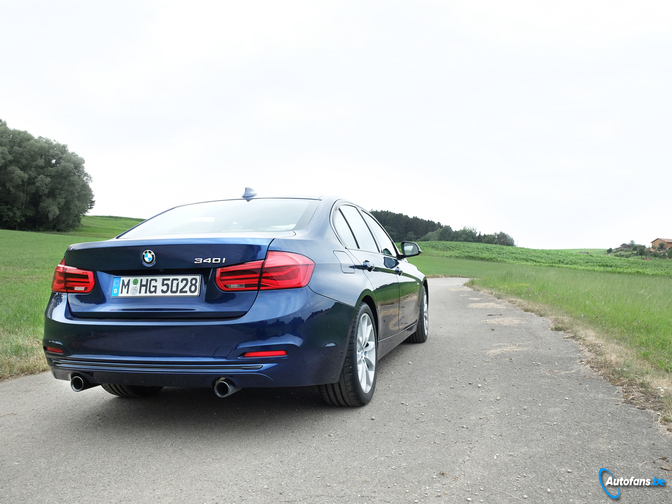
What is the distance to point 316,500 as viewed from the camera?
7.95 ft

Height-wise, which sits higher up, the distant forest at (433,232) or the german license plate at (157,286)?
the distant forest at (433,232)

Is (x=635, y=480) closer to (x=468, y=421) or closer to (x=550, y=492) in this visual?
(x=550, y=492)

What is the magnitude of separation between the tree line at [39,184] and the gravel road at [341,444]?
191ft

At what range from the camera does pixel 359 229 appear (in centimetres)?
487

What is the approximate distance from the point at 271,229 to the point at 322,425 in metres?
1.37

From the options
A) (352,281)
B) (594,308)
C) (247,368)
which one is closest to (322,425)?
(247,368)

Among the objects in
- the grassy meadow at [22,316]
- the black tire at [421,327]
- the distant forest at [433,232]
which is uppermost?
the distant forest at [433,232]

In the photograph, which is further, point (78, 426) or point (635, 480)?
point (78, 426)

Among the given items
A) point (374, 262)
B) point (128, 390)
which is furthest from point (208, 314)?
point (374, 262)

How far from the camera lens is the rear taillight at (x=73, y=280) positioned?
3.33m

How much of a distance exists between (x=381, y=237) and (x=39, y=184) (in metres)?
58.4

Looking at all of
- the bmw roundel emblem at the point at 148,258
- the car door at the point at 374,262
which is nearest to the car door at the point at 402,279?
the car door at the point at 374,262

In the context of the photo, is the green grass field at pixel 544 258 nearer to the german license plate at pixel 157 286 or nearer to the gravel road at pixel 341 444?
the gravel road at pixel 341 444

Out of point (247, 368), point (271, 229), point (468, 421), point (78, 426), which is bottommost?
point (78, 426)
